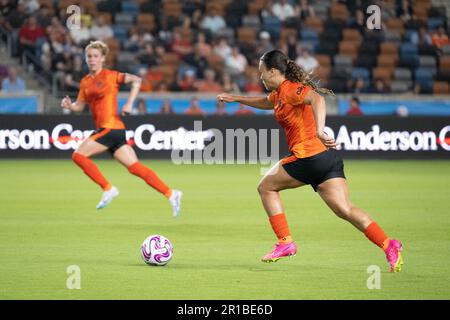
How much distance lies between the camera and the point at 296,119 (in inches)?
363

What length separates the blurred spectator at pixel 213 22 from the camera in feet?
87.8

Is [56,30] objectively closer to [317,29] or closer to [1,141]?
[1,141]

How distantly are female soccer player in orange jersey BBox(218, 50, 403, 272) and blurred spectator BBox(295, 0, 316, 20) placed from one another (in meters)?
18.4

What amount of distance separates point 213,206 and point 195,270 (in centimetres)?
549

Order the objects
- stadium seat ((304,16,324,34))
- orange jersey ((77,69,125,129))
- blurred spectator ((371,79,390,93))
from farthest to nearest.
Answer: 1. stadium seat ((304,16,324,34))
2. blurred spectator ((371,79,390,93))
3. orange jersey ((77,69,125,129))

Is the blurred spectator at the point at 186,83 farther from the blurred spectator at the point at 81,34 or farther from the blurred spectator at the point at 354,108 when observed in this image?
the blurred spectator at the point at 354,108

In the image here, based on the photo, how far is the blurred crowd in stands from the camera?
24.8m

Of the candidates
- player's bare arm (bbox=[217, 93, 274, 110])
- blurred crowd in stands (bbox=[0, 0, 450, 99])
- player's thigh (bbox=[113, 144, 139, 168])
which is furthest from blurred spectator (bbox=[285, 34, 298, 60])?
player's bare arm (bbox=[217, 93, 274, 110])

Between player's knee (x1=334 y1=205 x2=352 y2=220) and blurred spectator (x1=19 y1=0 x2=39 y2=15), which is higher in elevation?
blurred spectator (x1=19 y1=0 x2=39 y2=15)

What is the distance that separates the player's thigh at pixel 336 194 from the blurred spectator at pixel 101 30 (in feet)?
57.3

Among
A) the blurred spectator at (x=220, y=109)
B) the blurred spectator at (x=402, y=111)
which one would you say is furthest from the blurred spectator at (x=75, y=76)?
the blurred spectator at (x=402, y=111)

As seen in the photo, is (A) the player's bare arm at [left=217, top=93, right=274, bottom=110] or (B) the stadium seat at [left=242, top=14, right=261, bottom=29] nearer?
(A) the player's bare arm at [left=217, top=93, right=274, bottom=110]

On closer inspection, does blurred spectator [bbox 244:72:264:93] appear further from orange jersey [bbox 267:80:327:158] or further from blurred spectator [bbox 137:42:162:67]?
orange jersey [bbox 267:80:327:158]

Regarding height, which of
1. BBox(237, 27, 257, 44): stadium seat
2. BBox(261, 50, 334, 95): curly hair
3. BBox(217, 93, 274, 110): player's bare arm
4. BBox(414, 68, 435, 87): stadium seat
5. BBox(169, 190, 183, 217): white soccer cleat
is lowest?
BBox(169, 190, 183, 217): white soccer cleat
